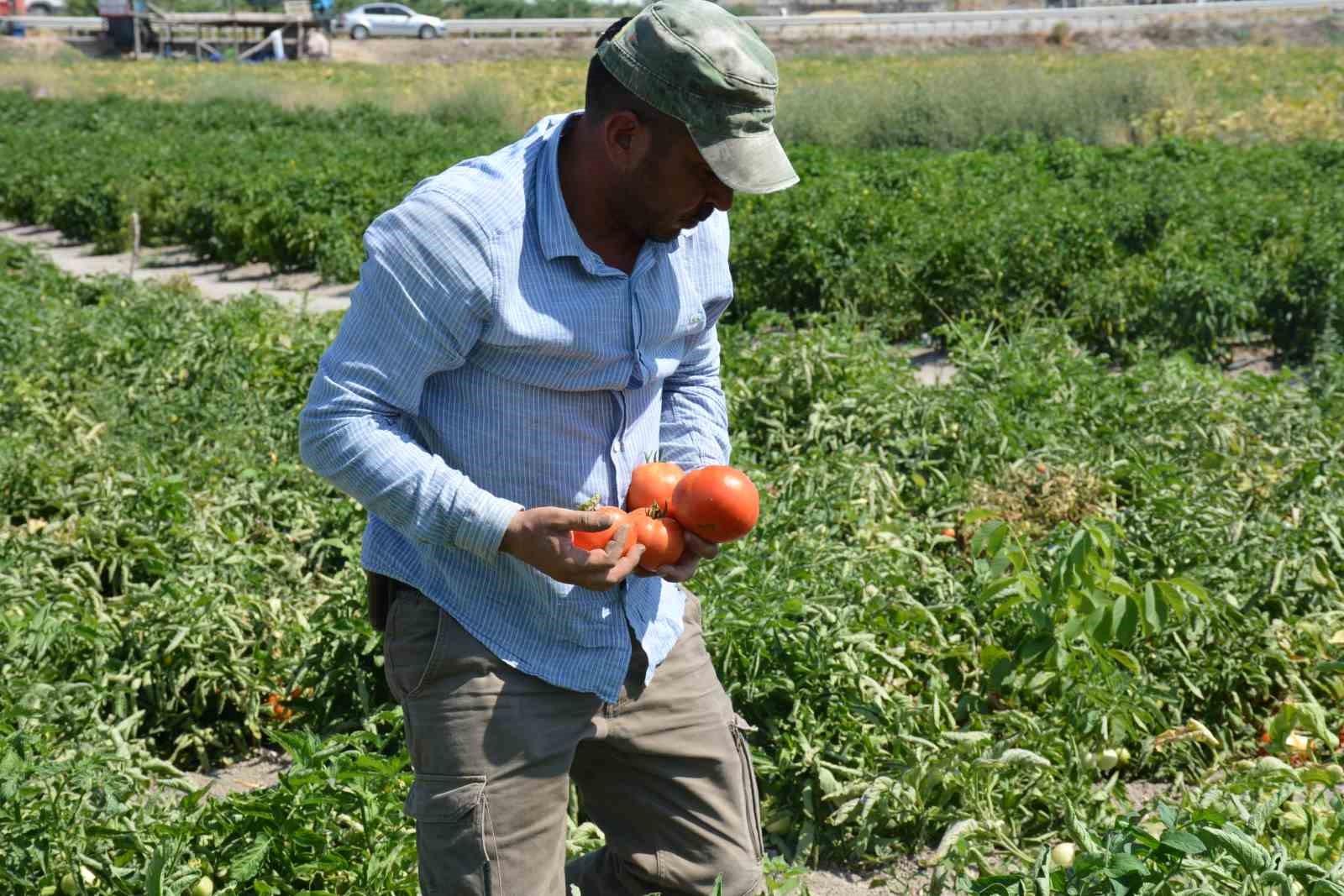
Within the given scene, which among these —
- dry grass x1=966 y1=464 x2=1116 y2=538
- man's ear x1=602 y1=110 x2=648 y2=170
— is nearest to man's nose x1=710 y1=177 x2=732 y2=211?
man's ear x1=602 y1=110 x2=648 y2=170

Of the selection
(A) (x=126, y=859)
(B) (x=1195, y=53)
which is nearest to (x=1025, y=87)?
(B) (x=1195, y=53)

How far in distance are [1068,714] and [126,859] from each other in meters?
2.28

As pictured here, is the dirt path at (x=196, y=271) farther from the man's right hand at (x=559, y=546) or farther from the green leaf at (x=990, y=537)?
the man's right hand at (x=559, y=546)

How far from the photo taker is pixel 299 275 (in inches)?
499

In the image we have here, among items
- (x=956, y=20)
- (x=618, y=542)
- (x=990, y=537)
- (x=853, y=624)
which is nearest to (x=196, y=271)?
(x=853, y=624)

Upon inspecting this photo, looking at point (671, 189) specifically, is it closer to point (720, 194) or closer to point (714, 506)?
point (720, 194)

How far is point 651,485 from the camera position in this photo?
7.76ft

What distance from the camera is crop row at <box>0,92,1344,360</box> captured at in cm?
814

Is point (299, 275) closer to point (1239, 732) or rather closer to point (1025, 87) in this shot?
point (1239, 732)

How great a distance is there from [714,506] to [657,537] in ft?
0.43

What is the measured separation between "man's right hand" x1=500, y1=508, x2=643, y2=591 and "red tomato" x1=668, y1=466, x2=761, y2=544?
0.28 meters

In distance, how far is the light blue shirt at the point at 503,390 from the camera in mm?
2059

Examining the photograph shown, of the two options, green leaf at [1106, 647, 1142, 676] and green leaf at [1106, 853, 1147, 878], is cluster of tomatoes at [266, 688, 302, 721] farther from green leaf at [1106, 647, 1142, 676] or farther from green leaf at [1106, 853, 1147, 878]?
green leaf at [1106, 853, 1147, 878]

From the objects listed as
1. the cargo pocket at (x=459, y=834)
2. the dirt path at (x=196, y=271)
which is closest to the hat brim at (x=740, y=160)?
the cargo pocket at (x=459, y=834)
